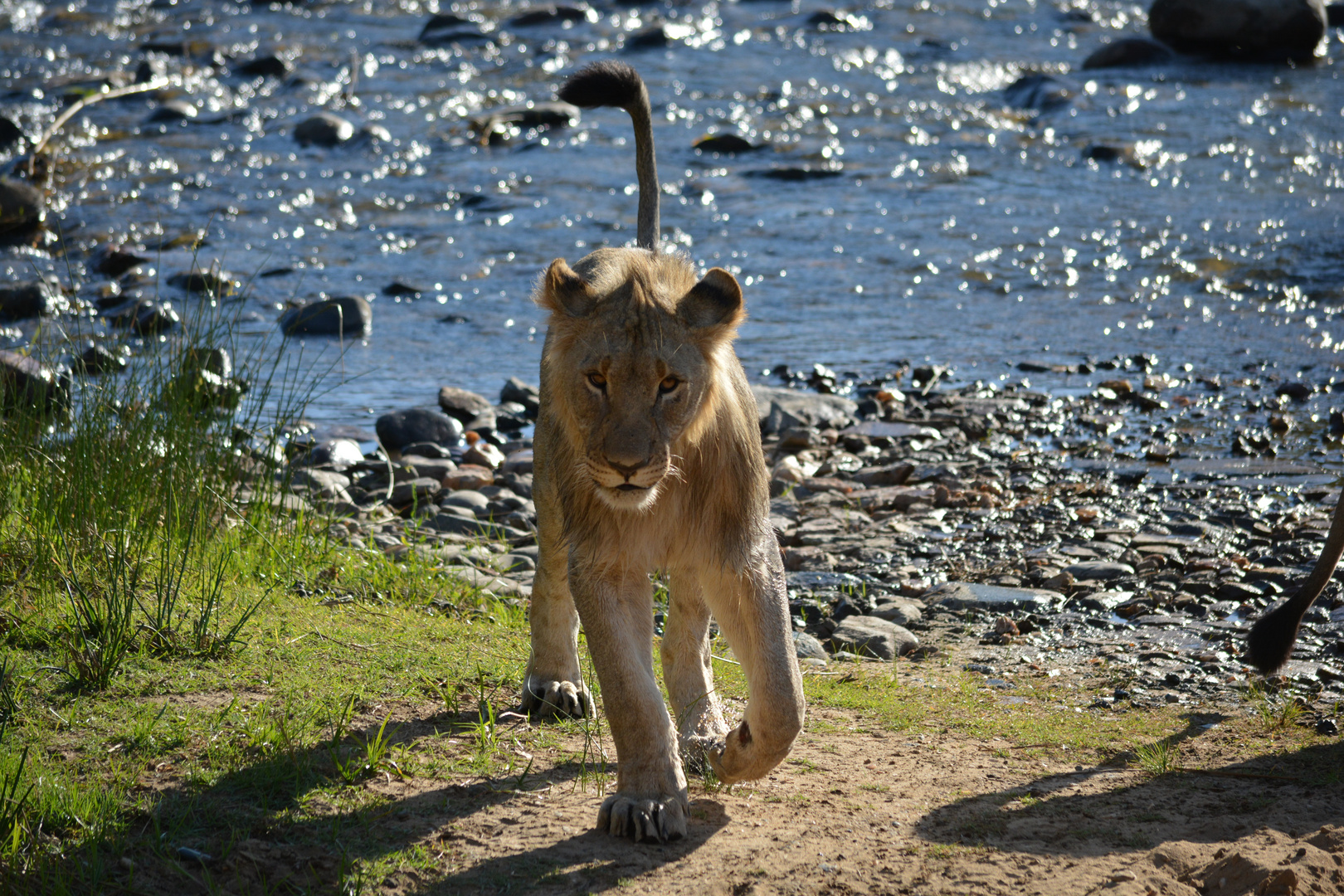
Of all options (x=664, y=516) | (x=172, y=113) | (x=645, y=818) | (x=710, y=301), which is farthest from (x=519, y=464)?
(x=172, y=113)

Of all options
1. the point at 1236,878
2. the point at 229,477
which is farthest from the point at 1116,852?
the point at 229,477

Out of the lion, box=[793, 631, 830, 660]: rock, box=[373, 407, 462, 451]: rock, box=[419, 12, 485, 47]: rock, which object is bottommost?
box=[373, 407, 462, 451]: rock

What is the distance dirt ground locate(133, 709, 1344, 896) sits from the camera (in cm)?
373

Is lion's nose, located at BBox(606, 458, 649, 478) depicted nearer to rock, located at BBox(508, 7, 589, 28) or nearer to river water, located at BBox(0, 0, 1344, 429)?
river water, located at BBox(0, 0, 1344, 429)

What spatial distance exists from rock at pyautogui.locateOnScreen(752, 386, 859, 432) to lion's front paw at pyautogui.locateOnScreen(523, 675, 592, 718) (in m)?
4.78

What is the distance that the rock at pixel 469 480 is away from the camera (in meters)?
8.88

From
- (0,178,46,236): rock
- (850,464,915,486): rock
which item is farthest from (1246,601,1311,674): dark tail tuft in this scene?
(0,178,46,236): rock

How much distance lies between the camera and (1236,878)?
3.70 m

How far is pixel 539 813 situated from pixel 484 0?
1026 inches

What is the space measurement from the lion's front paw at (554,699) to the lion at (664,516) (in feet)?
1.63

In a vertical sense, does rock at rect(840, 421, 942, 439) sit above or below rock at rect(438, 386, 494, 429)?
above

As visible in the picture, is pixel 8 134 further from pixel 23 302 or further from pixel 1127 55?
pixel 1127 55

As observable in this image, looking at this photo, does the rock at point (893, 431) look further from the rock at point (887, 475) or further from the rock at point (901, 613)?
the rock at point (901, 613)

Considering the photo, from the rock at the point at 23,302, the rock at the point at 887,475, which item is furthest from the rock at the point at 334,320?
the rock at the point at 887,475
